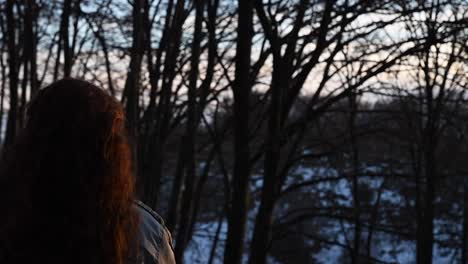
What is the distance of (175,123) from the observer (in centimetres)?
1247

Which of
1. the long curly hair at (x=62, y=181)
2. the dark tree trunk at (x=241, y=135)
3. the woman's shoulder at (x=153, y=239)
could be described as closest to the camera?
the long curly hair at (x=62, y=181)

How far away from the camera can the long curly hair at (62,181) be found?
6.27 ft

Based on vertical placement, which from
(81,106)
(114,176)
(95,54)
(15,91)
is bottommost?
(114,176)

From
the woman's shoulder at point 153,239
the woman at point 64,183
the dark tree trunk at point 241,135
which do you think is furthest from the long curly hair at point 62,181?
the dark tree trunk at point 241,135

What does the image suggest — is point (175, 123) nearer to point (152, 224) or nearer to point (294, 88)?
point (294, 88)

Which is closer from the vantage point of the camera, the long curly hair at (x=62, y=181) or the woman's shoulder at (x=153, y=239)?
the long curly hair at (x=62, y=181)

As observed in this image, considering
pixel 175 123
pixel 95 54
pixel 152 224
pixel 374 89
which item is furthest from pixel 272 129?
pixel 95 54

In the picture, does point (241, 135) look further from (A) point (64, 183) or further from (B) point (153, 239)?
(A) point (64, 183)

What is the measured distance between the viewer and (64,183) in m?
1.91

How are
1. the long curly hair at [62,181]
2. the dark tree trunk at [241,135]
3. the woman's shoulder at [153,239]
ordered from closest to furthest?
1. the long curly hair at [62,181]
2. the woman's shoulder at [153,239]
3. the dark tree trunk at [241,135]

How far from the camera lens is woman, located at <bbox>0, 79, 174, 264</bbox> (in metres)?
1.91

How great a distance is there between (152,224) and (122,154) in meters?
0.23

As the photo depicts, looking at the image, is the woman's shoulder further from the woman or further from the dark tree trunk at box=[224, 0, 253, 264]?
the dark tree trunk at box=[224, 0, 253, 264]

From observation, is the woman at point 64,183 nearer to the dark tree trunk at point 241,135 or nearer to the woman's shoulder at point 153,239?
the woman's shoulder at point 153,239
